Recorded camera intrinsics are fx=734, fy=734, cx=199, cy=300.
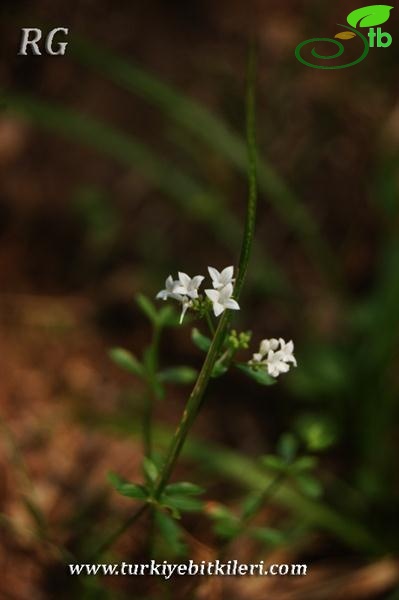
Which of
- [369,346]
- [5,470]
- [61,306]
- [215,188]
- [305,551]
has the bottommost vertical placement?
[305,551]

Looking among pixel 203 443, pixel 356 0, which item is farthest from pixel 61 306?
pixel 356 0

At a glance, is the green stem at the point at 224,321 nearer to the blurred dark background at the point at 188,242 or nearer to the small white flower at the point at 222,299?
the small white flower at the point at 222,299

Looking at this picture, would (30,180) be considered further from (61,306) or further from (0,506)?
(0,506)

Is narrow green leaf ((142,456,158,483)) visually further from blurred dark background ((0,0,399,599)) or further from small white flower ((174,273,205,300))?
blurred dark background ((0,0,399,599))

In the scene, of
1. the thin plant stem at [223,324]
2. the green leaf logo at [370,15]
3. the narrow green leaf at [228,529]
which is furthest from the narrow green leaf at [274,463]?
the green leaf logo at [370,15]

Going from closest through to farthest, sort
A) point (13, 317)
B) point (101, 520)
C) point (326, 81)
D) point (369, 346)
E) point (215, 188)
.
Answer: point (101, 520), point (369, 346), point (13, 317), point (215, 188), point (326, 81)

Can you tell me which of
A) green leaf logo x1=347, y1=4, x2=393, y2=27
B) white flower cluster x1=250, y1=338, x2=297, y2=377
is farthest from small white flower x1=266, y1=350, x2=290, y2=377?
green leaf logo x1=347, y1=4, x2=393, y2=27

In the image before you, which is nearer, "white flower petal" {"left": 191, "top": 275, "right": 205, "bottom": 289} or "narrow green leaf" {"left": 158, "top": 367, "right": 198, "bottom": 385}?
"white flower petal" {"left": 191, "top": 275, "right": 205, "bottom": 289}
